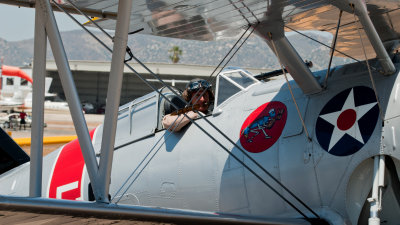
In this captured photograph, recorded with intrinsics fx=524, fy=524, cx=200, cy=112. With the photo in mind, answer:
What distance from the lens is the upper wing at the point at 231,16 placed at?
178 inches

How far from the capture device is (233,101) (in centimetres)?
505

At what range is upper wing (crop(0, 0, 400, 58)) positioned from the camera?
4.53 m

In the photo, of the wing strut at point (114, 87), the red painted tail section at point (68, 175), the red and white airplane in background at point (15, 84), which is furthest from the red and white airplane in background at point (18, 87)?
the wing strut at point (114, 87)

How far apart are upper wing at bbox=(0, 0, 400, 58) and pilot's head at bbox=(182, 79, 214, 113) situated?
2.12ft

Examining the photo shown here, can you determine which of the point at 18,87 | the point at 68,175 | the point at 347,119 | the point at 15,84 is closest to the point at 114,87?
the point at 347,119

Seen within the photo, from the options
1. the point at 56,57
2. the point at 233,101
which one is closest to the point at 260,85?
the point at 233,101

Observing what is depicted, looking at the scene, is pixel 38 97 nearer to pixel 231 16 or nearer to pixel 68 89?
pixel 68 89

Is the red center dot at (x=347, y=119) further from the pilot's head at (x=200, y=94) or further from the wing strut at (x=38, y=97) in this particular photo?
the wing strut at (x=38, y=97)

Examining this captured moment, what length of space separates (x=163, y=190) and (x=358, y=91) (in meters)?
2.15

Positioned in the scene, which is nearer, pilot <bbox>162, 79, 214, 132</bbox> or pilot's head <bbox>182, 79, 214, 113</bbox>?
pilot <bbox>162, 79, 214, 132</bbox>

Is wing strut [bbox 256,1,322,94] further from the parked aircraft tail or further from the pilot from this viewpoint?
the parked aircraft tail

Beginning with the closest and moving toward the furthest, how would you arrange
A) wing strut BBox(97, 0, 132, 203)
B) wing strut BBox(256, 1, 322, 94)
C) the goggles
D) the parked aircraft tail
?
wing strut BBox(97, 0, 132, 203) → wing strut BBox(256, 1, 322, 94) → the goggles → the parked aircraft tail

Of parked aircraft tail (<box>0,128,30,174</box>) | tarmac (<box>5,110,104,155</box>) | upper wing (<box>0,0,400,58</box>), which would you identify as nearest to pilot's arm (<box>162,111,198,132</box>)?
upper wing (<box>0,0,400,58</box>)

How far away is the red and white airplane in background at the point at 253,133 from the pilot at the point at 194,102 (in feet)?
0.31
